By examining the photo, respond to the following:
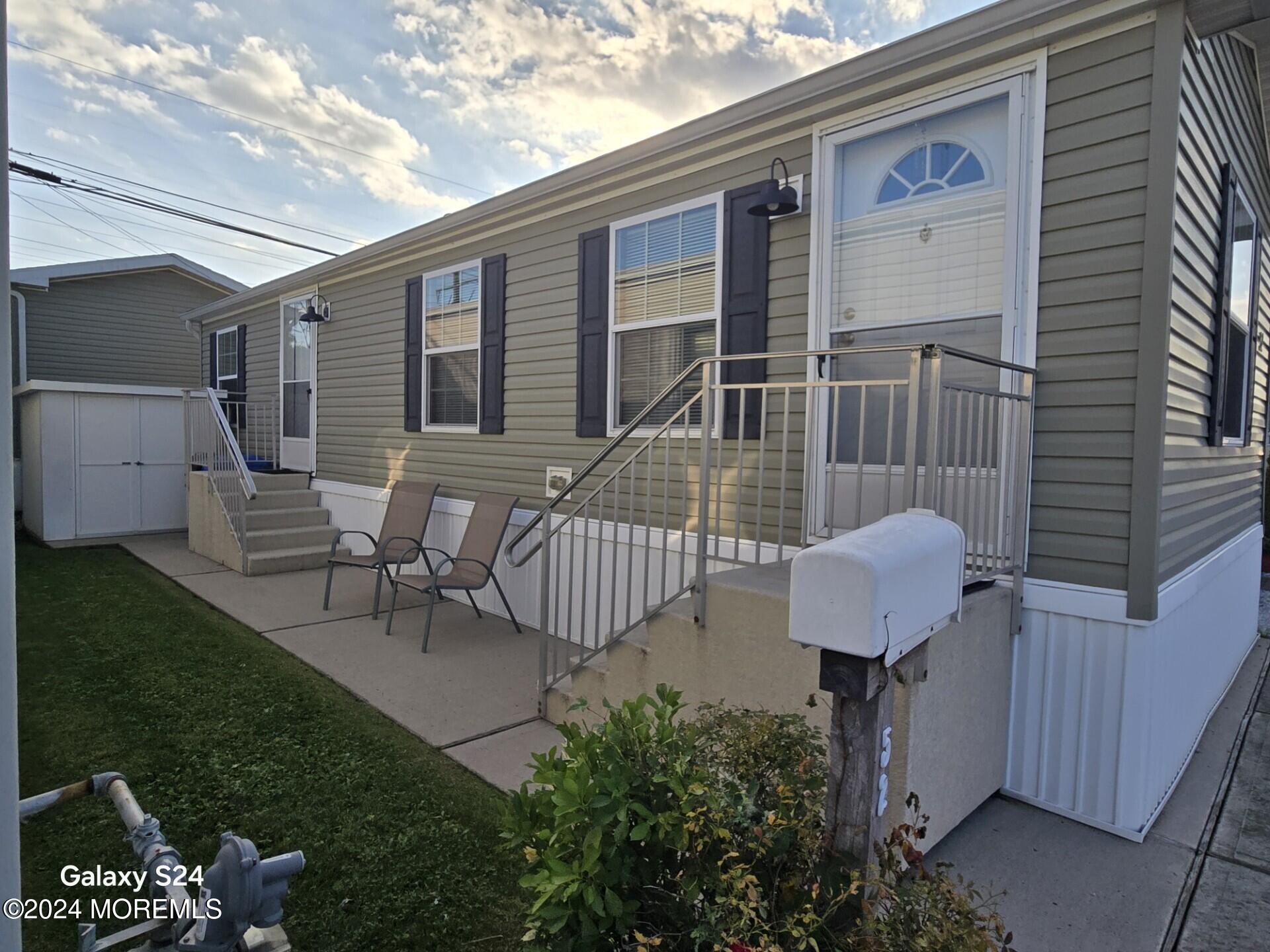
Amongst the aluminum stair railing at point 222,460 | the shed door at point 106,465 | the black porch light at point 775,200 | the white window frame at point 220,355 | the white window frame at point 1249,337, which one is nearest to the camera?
the black porch light at point 775,200

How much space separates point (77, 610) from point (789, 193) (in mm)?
5560

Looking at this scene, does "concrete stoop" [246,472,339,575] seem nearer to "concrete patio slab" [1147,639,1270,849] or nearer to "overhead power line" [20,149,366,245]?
"concrete patio slab" [1147,639,1270,849]

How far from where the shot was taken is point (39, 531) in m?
8.47

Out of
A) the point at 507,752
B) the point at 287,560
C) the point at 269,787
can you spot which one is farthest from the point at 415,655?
the point at 287,560

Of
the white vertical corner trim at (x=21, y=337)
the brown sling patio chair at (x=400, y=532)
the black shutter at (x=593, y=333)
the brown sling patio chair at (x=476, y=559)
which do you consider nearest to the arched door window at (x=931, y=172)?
the black shutter at (x=593, y=333)

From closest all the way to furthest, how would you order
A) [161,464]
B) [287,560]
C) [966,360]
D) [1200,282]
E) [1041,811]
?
[1041,811] → [966,360] → [1200,282] → [287,560] → [161,464]

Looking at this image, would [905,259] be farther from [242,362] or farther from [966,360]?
[242,362]

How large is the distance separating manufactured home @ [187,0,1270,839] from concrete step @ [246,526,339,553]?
3.04m

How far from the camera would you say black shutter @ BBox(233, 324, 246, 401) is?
9.33 meters

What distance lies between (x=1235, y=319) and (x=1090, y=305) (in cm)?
203

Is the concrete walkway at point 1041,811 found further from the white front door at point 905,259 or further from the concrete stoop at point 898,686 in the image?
the white front door at point 905,259

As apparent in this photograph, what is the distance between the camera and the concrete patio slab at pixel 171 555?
6859 mm

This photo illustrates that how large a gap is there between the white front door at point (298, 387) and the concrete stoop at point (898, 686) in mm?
6332

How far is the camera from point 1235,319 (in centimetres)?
396
